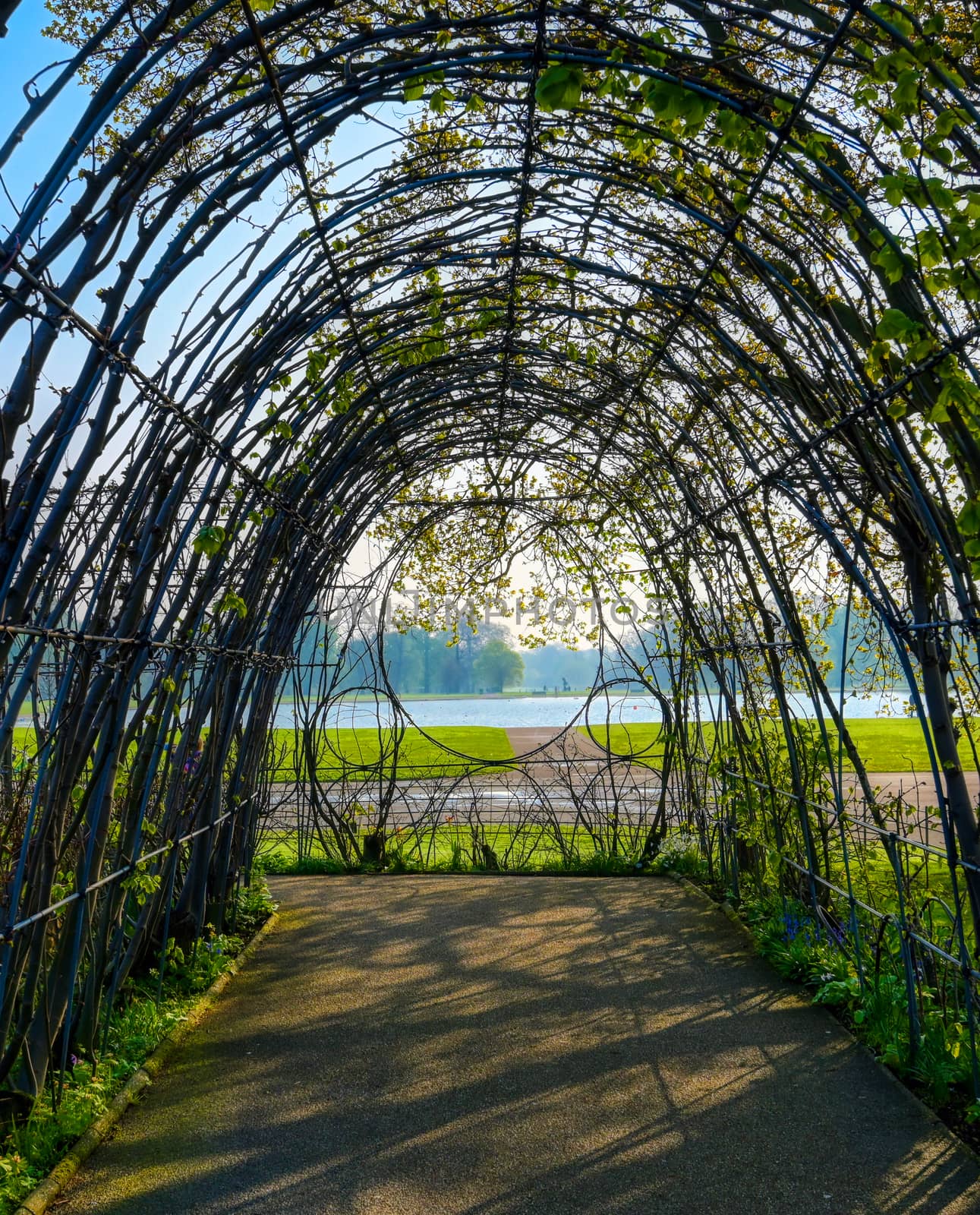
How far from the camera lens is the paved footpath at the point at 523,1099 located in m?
2.41

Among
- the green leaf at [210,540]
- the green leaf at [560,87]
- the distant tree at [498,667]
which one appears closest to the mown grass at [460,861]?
the green leaf at [210,540]

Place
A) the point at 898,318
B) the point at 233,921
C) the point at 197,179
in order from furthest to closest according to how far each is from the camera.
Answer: the point at 233,921 < the point at 197,179 < the point at 898,318

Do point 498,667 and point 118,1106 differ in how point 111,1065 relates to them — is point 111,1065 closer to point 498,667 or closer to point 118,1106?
point 118,1106

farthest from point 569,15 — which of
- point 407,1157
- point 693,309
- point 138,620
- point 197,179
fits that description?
point 407,1157

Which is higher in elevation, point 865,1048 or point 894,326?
point 894,326

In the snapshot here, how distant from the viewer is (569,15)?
2484 millimetres

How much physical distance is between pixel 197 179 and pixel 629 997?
11.1 feet

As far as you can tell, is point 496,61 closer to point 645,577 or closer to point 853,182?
point 853,182

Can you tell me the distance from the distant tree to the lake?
72cm

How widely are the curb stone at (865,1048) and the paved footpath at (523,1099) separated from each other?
0.07 feet

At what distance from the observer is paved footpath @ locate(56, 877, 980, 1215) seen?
2.41 meters

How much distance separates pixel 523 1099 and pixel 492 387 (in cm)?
403

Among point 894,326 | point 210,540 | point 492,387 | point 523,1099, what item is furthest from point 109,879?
point 492,387

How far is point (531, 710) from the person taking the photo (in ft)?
95.9
